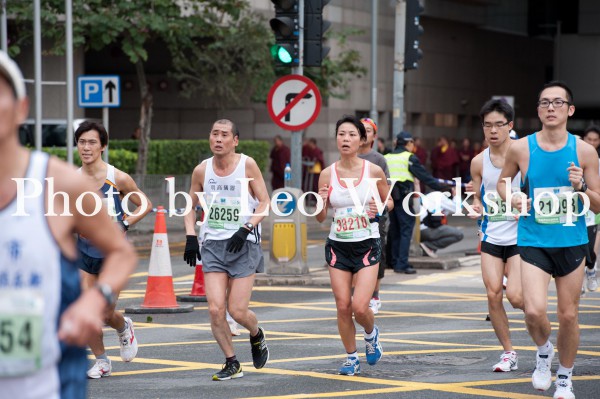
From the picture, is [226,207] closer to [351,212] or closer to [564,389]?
[351,212]

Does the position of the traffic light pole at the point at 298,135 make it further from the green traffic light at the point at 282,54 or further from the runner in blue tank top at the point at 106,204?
the runner in blue tank top at the point at 106,204

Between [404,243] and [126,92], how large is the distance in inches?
989

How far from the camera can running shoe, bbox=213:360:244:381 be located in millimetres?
9344

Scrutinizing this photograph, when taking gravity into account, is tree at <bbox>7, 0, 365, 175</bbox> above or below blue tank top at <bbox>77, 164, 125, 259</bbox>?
above

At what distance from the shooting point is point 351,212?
9852mm

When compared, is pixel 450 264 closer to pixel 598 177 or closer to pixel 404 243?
pixel 404 243

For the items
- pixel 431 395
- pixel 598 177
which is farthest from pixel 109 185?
pixel 598 177

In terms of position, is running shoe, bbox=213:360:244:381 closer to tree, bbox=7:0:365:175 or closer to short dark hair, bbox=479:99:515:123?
short dark hair, bbox=479:99:515:123

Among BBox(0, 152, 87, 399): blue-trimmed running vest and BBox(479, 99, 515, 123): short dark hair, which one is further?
BBox(479, 99, 515, 123): short dark hair

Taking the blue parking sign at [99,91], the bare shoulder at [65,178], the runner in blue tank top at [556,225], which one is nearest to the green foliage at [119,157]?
the blue parking sign at [99,91]

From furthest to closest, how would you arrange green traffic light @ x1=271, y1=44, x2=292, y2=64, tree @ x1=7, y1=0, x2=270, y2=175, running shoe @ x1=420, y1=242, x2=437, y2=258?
tree @ x1=7, y1=0, x2=270, y2=175, running shoe @ x1=420, y1=242, x2=437, y2=258, green traffic light @ x1=271, y1=44, x2=292, y2=64

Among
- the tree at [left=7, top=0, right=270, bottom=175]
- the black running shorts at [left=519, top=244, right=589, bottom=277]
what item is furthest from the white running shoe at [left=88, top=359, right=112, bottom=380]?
the tree at [left=7, top=0, right=270, bottom=175]

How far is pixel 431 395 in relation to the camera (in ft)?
28.1

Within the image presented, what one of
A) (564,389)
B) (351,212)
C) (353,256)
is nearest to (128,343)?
(353,256)
